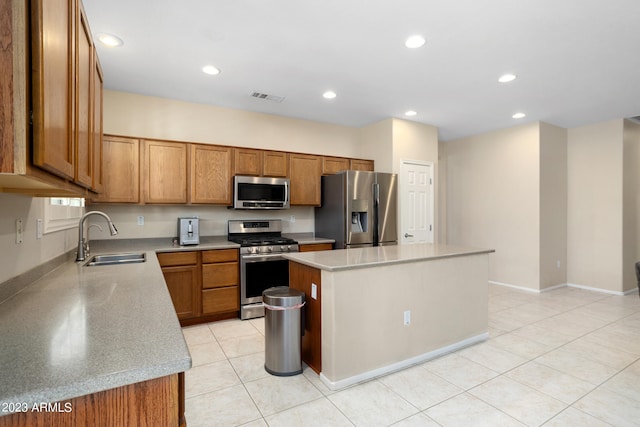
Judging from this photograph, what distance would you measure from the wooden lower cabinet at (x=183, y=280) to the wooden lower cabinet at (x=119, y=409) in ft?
9.34

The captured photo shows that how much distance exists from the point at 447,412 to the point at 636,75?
3859mm

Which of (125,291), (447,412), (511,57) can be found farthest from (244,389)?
(511,57)

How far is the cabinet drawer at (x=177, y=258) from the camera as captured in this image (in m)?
3.42

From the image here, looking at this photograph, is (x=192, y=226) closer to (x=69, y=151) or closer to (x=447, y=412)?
(x=69, y=151)

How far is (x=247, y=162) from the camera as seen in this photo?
4.12 m

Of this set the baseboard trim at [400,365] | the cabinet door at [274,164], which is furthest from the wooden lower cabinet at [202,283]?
the baseboard trim at [400,365]

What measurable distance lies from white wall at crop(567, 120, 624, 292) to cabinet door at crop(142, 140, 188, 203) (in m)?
6.03

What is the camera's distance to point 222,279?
12.2 feet

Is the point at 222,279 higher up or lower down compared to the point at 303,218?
lower down

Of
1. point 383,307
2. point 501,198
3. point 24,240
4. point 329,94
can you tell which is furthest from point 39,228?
point 501,198

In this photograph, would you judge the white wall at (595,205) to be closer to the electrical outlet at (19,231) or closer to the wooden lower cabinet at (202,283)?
the wooden lower cabinet at (202,283)

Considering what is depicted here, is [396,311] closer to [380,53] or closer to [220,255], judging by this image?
[220,255]

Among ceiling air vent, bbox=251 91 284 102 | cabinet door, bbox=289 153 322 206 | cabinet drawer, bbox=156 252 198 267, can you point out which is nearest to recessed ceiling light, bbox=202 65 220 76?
ceiling air vent, bbox=251 91 284 102

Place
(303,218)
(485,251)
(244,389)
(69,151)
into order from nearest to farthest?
1. (69,151)
2. (244,389)
3. (485,251)
4. (303,218)
